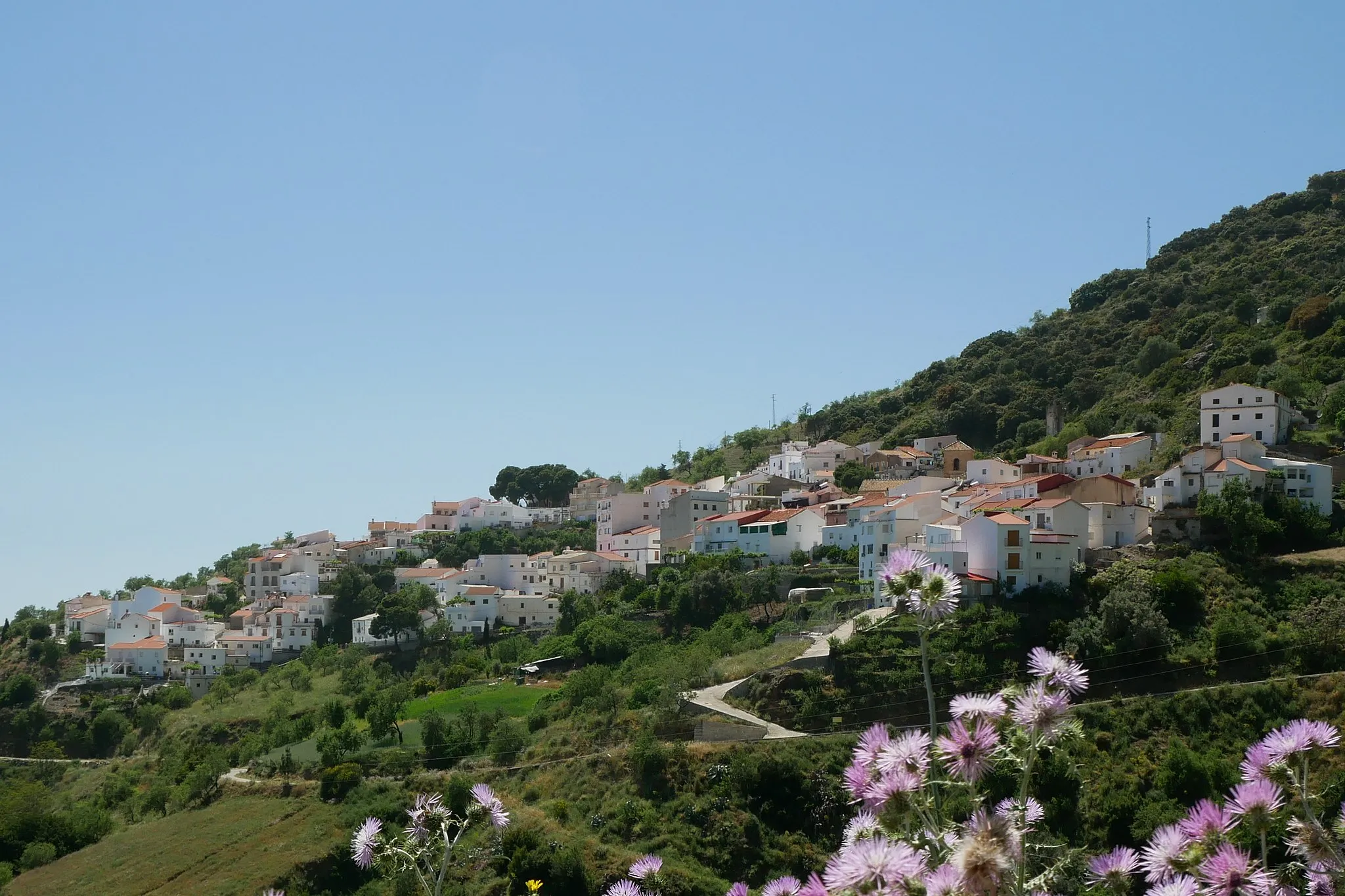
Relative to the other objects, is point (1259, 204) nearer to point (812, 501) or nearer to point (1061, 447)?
point (1061, 447)

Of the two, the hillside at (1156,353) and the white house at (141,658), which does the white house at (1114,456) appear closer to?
the hillside at (1156,353)

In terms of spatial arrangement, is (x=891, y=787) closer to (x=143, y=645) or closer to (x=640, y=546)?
(x=640, y=546)

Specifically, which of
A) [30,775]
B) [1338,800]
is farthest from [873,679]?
[30,775]

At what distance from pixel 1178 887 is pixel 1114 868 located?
1.26 ft

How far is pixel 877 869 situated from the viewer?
422 cm

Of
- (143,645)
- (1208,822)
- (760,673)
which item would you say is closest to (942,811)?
(1208,822)

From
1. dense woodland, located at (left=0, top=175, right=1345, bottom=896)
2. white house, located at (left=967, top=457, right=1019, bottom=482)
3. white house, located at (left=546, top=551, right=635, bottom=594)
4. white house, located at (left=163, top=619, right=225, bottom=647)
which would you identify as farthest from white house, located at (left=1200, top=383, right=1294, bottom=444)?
white house, located at (left=163, top=619, right=225, bottom=647)

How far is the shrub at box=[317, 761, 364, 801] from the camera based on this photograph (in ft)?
126

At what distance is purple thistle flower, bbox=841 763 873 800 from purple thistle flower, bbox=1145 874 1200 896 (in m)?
1.01

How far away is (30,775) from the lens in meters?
53.3

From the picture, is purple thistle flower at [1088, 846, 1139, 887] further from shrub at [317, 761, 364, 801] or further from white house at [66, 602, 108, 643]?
white house at [66, 602, 108, 643]

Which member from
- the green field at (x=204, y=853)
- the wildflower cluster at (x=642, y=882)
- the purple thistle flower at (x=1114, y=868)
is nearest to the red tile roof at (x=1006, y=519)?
the green field at (x=204, y=853)

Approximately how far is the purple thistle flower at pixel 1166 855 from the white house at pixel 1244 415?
43.6 metres

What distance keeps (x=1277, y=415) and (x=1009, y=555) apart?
46.9 feet
